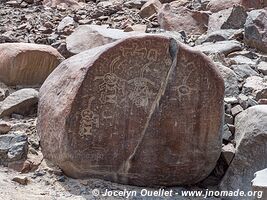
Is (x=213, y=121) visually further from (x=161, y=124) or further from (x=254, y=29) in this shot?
(x=254, y=29)

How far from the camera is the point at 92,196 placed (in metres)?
3.53

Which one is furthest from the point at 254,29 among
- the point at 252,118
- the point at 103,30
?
the point at 252,118

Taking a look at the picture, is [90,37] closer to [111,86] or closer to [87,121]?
[111,86]

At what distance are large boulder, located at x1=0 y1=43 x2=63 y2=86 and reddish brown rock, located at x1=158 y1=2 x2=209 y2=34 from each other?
2174 millimetres

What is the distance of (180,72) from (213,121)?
0.41 meters

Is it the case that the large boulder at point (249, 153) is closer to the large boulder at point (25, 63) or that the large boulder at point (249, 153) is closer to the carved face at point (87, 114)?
the carved face at point (87, 114)

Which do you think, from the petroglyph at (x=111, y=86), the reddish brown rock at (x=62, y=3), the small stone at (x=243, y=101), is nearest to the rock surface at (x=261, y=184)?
the petroglyph at (x=111, y=86)

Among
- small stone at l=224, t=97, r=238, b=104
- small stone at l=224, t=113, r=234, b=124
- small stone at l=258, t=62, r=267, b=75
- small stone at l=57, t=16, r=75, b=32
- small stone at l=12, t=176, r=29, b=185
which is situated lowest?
small stone at l=57, t=16, r=75, b=32

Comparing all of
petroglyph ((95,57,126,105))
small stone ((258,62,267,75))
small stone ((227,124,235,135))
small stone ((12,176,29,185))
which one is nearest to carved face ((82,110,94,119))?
petroglyph ((95,57,126,105))

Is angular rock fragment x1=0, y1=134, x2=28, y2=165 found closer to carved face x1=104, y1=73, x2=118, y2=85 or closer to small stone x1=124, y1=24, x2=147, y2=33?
carved face x1=104, y1=73, x2=118, y2=85

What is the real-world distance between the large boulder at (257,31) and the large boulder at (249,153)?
2.13 metres

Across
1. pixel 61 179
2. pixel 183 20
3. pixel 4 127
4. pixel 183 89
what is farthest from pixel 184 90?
pixel 183 20

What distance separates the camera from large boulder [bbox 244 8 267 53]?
5957 millimetres

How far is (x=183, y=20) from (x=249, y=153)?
11.3 ft
